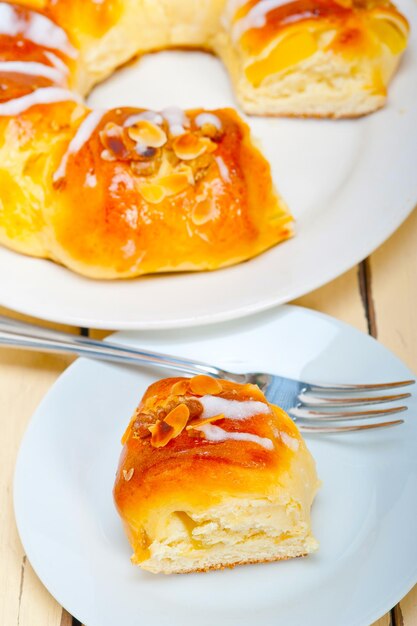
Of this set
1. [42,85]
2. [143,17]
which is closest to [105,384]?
[42,85]

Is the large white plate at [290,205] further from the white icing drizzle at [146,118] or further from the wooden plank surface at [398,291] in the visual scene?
the white icing drizzle at [146,118]

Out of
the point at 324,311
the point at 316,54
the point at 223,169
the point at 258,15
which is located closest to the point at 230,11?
the point at 258,15

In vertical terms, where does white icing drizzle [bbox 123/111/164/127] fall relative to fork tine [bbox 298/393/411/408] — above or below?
above

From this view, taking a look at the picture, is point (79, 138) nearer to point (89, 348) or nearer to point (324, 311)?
point (89, 348)

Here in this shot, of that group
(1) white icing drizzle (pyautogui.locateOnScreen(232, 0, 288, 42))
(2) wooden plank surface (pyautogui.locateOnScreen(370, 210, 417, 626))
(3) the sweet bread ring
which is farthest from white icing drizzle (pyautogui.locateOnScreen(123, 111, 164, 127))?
(2) wooden plank surface (pyautogui.locateOnScreen(370, 210, 417, 626))

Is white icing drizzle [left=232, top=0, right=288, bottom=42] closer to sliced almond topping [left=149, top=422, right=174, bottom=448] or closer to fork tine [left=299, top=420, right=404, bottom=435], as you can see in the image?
fork tine [left=299, top=420, right=404, bottom=435]
